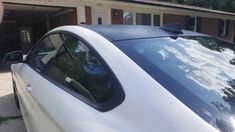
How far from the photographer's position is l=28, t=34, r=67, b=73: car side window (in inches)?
114

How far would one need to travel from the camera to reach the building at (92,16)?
1293 centimetres

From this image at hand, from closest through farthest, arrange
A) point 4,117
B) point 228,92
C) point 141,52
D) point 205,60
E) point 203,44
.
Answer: point 228,92, point 141,52, point 205,60, point 203,44, point 4,117

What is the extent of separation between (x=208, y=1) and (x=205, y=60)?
101ft

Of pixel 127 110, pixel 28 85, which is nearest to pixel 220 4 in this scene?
pixel 28 85

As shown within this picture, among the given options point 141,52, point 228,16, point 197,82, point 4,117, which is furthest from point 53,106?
point 228,16

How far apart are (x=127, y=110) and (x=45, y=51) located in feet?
6.34

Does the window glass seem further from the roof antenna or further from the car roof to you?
the car roof

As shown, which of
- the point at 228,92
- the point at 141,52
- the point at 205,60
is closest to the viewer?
the point at 228,92

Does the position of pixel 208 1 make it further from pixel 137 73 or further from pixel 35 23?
pixel 137 73

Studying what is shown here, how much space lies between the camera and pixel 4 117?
475 cm

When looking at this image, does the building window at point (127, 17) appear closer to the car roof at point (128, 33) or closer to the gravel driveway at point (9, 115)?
the gravel driveway at point (9, 115)

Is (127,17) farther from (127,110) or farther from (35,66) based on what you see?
(127,110)

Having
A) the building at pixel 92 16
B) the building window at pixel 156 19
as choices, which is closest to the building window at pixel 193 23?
the building at pixel 92 16

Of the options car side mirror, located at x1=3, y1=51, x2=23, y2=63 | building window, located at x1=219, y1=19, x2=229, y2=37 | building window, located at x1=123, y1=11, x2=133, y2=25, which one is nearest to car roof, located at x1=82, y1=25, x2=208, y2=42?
car side mirror, located at x1=3, y1=51, x2=23, y2=63
